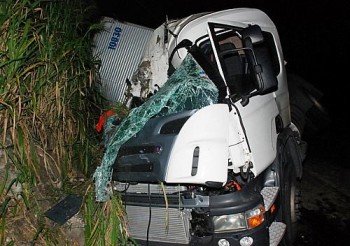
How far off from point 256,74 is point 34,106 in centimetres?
215

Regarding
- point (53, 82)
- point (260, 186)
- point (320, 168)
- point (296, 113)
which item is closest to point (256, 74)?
point (260, 186)

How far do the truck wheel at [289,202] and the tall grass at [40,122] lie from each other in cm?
170

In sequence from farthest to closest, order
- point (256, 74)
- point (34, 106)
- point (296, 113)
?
point (296, 113) → point (34, 106) → point (256, 74)

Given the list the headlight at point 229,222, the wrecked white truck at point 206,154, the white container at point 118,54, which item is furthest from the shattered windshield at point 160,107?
the white container at point 118,54

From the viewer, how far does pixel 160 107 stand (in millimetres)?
4016

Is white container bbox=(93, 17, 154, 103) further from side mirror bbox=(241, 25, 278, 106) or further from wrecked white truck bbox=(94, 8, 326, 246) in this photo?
side mirror bbox=(241, 25, 278, 106)

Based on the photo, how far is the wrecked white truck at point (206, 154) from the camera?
364 centimetres

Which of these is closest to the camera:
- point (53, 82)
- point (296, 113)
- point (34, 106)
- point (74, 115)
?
point (34, 106)

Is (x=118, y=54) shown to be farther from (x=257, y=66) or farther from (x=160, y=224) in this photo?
(x=160, y=224)

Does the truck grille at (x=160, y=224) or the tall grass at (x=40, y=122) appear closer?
the truck grille at (x=160, y=224)

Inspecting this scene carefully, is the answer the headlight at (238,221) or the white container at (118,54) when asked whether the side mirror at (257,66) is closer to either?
the headlight at (238,221)

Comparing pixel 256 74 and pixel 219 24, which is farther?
pixel 219 24

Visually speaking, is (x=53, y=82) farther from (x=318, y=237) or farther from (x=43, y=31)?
(x=318, y=237)

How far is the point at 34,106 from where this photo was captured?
4402 millimetres
